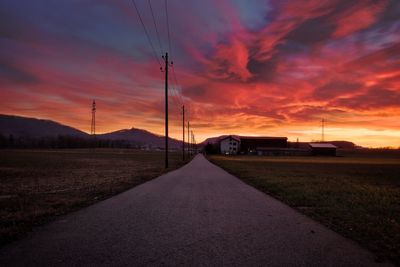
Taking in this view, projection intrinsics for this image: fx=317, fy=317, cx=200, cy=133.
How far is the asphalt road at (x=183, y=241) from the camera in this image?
16.5 ft

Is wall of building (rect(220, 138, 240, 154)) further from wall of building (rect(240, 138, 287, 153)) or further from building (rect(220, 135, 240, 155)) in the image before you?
wall of building (rect(240, 138, 287, 153))

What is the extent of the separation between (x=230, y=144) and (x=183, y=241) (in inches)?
6364

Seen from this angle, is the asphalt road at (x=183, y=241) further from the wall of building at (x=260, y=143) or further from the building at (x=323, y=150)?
the wall of building at (x=260, y=143)

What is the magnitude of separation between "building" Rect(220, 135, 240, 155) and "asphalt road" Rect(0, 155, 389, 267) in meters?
155

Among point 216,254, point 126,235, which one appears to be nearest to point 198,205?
point 126,235

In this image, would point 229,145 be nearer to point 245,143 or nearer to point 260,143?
point 245,143

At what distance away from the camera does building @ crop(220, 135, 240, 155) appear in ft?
539

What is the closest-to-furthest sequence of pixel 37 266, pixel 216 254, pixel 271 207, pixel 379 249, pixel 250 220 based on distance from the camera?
pixel 37 266
pixel 216 254
pixel 379 249
pixel 250 220
pixel 271 207

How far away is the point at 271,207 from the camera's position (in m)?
10.4

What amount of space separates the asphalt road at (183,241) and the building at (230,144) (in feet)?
507

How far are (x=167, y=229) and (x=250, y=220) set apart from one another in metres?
2.35

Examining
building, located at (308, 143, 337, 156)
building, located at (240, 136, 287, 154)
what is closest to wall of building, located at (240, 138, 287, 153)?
building, located at (240, 136, 287, 154)

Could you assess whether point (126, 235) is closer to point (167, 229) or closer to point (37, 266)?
point (167, 229)

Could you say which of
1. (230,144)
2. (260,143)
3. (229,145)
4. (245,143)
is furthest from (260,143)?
(229,145)
